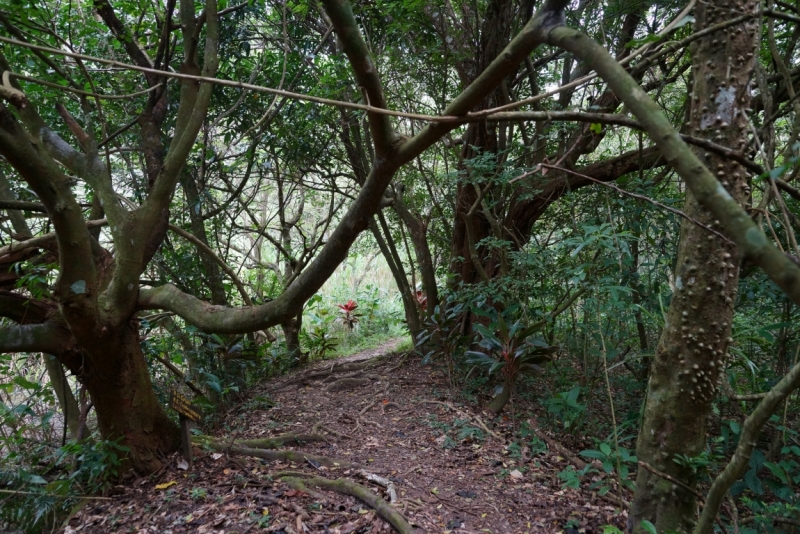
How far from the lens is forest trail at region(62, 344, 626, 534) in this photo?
2.64 meters

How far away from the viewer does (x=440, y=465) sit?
355cm

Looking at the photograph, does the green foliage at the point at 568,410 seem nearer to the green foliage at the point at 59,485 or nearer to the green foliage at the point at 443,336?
the green foliage at the point at 443,336

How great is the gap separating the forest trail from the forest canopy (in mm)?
426

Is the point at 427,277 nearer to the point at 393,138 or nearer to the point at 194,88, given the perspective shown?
the point at 194,88

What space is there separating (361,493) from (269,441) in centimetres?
122

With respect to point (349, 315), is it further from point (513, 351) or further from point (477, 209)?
point (513, 351)

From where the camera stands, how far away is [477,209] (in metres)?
5.25

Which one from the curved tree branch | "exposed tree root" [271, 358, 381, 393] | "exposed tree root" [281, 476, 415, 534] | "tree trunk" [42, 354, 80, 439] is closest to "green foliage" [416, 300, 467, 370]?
"exposed tree root" [271, 358, 381, 393]

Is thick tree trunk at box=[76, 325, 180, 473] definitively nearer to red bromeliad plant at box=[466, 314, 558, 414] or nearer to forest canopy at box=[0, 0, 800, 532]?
forest canopy at box=[0, 0, 800, 532]

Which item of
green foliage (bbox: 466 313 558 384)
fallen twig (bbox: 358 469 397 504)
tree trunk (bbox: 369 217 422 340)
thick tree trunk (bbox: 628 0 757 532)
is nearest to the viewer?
thick tree trunk (bbox: 628 0 757 532)

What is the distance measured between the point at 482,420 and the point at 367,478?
4.76 ft

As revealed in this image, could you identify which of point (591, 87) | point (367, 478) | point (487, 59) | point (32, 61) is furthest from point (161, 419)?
point (591, 87)

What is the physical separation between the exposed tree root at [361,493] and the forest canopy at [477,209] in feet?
3.47

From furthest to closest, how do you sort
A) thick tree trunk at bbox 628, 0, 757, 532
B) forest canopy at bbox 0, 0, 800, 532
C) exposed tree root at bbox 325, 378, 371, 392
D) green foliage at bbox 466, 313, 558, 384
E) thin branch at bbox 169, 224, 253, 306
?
exposed tree root at bbox 325, 378, 371, 392, green foliage at bbox 466, 313, 558, 384, thin branch at bbox 169, 224, 253, 306, thick tree trunk at bbox 628, 0, 757, 532, forest canopy at bbox 0, 0, 800, 532
